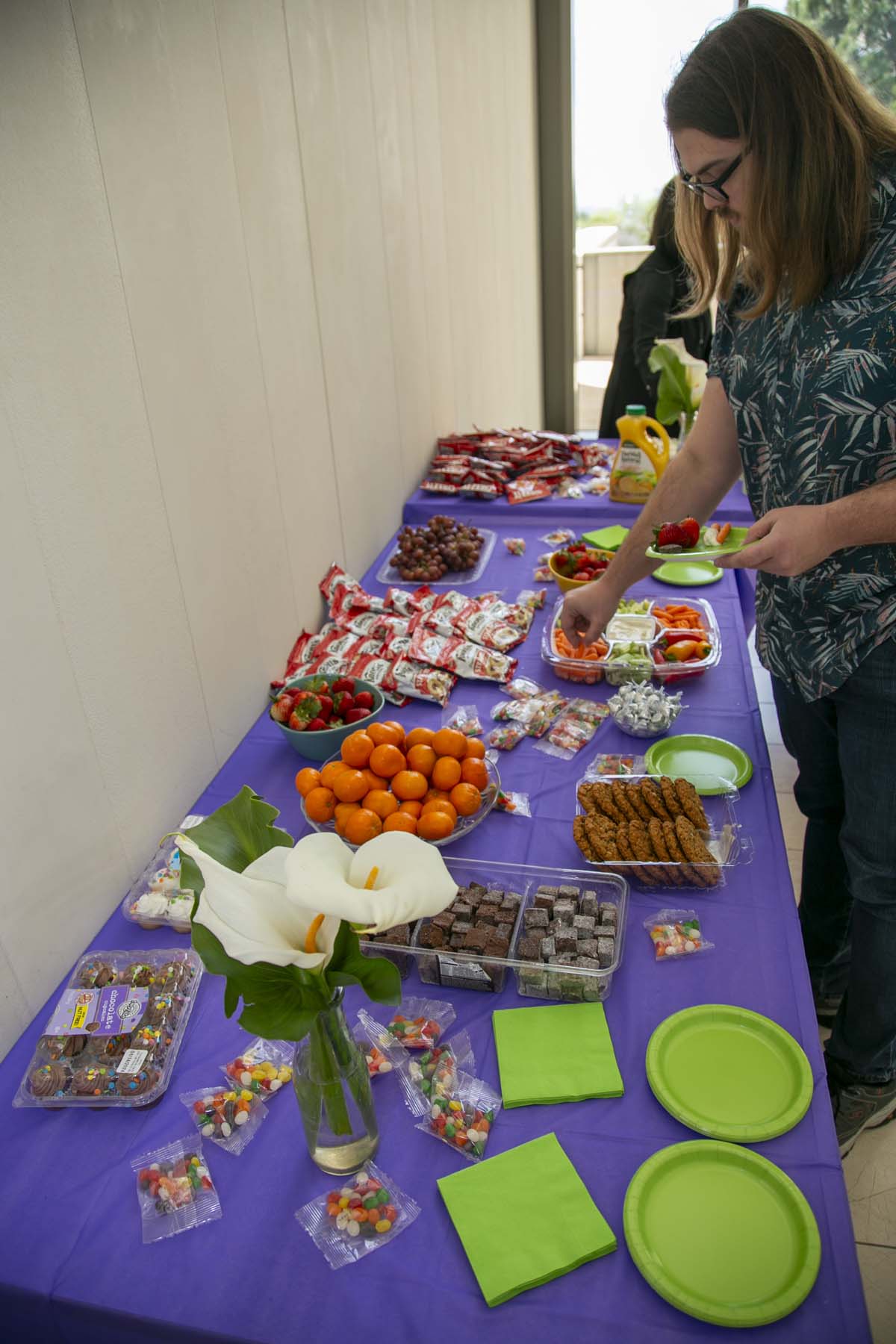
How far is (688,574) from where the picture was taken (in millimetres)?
2520

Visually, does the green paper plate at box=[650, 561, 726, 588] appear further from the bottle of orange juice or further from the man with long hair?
the man with long hair

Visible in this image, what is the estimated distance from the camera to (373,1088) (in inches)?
45.9

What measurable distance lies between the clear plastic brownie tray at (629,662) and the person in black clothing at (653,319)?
59.4 inches

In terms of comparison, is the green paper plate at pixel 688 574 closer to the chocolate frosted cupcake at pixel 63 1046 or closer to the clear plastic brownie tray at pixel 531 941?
the clear plastic brownie tray at pixel 531 941

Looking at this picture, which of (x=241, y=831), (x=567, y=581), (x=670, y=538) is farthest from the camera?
(x=567, y=581)

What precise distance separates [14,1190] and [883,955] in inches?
52.0

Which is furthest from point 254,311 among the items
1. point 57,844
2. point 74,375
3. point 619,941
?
point 619,941

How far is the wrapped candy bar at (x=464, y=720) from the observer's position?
1.88 meters

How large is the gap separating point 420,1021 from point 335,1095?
268 mm

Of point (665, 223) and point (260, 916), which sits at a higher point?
point (665, 223)

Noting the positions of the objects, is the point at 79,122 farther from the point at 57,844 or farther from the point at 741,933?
the point at 741,933

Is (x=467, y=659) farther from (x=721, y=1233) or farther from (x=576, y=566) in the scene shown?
(x=721, y=1233)

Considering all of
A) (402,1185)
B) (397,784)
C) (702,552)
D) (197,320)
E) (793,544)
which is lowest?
(402,1185)

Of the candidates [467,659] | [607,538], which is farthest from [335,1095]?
[607,538]
